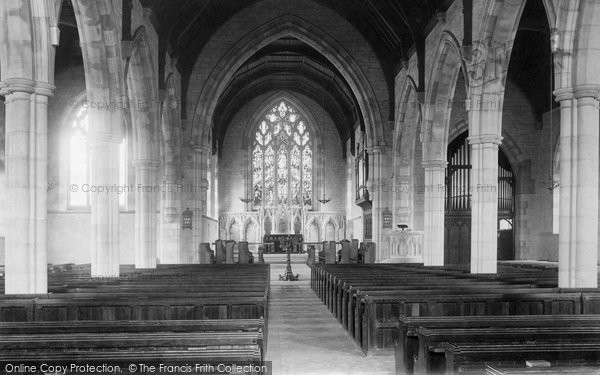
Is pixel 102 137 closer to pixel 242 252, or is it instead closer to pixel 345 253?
pixel 242 252

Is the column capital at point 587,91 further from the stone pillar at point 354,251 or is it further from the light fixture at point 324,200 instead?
the light fixture at point 324,200

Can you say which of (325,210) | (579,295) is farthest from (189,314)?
(325,210)

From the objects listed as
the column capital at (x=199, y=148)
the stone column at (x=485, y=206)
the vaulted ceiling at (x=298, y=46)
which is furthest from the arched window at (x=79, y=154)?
the stone column at (x=485, y=206)

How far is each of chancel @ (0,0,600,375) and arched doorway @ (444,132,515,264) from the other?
0.09 meters

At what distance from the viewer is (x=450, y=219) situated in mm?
23938

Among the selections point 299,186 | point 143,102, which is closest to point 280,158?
point 299,186

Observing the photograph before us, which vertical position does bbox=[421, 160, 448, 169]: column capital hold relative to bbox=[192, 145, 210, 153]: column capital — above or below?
below

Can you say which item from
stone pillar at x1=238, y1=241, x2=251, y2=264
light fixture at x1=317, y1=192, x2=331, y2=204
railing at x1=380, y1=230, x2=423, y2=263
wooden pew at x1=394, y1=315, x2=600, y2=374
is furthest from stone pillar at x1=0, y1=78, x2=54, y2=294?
light fixture at x1=317, y1=192, x2=331, y2=204

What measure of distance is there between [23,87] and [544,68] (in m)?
18.6

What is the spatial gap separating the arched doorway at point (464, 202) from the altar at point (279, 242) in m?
7.43

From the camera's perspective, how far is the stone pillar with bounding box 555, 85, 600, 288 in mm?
9398

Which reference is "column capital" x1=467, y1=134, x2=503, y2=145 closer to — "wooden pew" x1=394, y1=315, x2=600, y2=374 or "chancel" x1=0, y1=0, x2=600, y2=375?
"chancel" x1=0, y1=0, x2=600, y2=375

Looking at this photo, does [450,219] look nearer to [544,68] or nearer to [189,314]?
[544,68]

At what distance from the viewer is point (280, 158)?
34.8 metres
